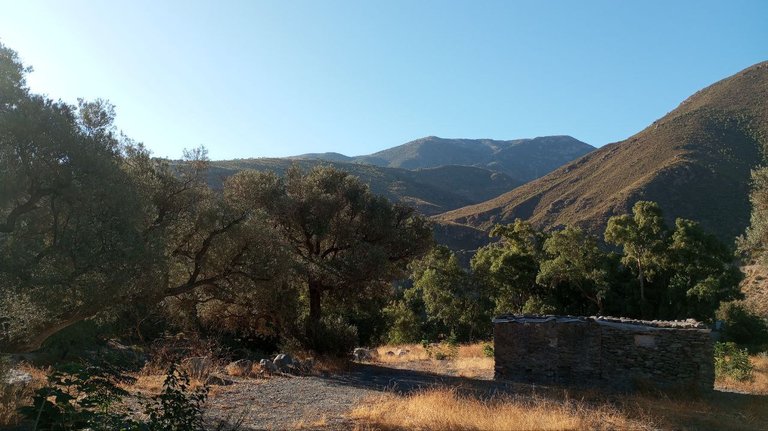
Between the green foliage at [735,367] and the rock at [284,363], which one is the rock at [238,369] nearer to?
the rock at [284,363]

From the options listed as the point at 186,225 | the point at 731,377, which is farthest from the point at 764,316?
the point at 186,225

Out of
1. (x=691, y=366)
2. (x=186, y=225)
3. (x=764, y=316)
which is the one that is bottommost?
(x=764, y=316)

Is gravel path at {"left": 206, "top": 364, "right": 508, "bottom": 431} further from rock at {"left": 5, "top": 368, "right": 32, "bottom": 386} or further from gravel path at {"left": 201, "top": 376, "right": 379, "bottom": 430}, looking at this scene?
rock at {"left": 5, "top": 368, "right": 32, "bottom": 386}

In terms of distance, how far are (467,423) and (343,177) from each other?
→ 12035 millimetres

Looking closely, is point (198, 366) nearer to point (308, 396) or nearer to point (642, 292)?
point (308, 396)

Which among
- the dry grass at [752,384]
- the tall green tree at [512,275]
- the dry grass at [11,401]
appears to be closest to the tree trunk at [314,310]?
the dry grass at [11,401]

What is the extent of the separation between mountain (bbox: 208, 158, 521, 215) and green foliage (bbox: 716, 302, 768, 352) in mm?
30110

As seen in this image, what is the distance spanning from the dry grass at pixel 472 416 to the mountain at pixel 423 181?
41626 millimetres

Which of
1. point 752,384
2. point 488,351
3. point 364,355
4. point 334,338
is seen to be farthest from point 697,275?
point 334,338

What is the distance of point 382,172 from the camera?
88.7 metres

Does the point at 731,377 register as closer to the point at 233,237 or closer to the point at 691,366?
the point at 691,366

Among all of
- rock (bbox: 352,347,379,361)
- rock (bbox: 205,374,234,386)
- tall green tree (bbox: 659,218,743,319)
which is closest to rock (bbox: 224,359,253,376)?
rock (bbox: 205,374,234,386)

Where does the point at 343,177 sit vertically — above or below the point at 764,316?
above

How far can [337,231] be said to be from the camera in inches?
704
